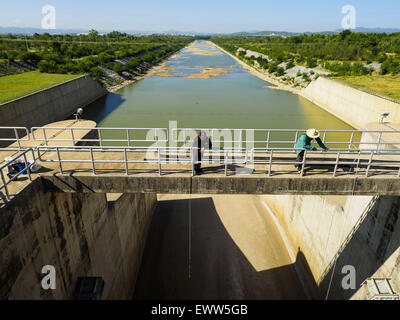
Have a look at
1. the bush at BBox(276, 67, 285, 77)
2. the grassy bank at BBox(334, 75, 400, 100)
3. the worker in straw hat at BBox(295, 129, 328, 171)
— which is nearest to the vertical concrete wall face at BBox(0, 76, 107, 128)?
the worker in straw hat at BBox(295, 129, 328, 171)

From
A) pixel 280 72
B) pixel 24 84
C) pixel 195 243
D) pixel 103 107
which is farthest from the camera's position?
pixel 280 72

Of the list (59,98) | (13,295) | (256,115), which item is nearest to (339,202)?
(13,295)

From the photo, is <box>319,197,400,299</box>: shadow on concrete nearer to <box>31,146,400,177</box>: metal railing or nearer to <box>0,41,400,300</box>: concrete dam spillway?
<box>0,41,400,300</box>: concrete dam spillway

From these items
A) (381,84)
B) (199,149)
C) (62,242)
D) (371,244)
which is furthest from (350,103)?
(62,242)

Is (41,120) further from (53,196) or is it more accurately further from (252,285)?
(252,285)

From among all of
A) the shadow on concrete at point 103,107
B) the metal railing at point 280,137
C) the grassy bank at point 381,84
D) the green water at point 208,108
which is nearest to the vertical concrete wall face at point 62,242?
the metal railing at point 280,137

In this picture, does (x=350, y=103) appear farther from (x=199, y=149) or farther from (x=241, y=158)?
(x=199, y=149)
